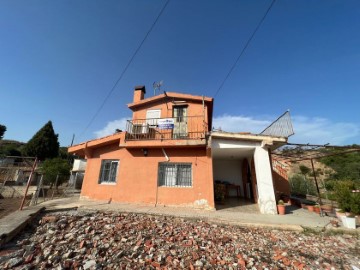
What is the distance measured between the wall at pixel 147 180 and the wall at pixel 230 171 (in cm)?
520

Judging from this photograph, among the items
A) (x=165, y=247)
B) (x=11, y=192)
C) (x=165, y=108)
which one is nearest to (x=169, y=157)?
(x=165, y=108)

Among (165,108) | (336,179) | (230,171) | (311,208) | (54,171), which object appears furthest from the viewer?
(336,179)

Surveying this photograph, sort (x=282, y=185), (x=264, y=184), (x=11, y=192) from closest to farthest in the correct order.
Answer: (x=264, y=184)
(x=282, y=185)
(x=11, y=192)

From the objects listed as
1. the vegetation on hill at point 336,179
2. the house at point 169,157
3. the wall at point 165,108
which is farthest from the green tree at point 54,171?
the vegetation on hill at point 336,179

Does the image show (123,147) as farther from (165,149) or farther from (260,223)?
(260,223)

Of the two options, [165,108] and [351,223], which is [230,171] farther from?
[351,223]

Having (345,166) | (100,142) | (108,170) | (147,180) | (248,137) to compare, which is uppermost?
(345,166)

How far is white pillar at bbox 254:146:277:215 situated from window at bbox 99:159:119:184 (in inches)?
317

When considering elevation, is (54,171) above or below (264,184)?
above

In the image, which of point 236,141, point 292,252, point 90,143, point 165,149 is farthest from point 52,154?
point 292,252

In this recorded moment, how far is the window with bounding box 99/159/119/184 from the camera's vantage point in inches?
403

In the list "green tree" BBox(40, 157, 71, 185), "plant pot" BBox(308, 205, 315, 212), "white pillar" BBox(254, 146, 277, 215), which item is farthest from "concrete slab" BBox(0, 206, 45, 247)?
"green tree" BBox(40, 157, 71, 185)

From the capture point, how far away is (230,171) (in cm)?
1359

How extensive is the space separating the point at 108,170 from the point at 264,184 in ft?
28.9
